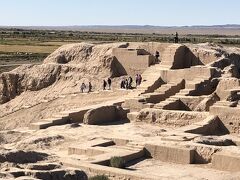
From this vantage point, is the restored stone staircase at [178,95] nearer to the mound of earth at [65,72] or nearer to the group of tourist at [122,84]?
the group of tourist at [122,84]

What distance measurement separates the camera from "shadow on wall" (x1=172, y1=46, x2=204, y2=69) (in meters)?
24.0

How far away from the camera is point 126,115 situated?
19766mm

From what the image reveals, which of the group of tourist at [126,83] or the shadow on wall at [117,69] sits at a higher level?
the shadow on wall at [117,69]

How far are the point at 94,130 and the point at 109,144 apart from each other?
2.05 meters

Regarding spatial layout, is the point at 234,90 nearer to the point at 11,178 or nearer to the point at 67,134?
the point at 67,134

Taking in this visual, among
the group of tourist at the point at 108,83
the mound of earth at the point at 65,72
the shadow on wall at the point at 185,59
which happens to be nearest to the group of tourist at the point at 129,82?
the group of tourist at the point at 108,83

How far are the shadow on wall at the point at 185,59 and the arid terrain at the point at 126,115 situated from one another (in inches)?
1.9

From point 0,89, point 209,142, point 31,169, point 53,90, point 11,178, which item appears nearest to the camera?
point 11,178

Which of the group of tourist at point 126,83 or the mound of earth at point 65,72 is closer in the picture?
the group of tourist at point 126,83

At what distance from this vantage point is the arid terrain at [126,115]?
13.1 m

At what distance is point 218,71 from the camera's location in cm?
2180

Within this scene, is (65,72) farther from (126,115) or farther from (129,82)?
(126,115)

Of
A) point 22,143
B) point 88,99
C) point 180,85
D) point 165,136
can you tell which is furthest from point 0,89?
point 165,136

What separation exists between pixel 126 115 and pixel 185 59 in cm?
606
